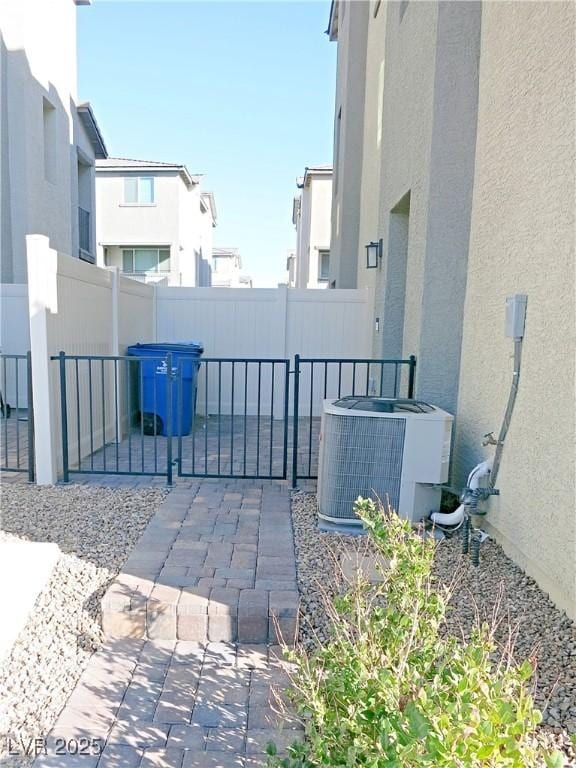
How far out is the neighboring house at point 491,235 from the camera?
9.10ft

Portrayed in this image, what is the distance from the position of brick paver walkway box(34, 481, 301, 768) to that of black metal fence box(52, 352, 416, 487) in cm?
142

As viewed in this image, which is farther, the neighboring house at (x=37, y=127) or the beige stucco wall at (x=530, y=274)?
the neighboring house at (x=37, y=127)

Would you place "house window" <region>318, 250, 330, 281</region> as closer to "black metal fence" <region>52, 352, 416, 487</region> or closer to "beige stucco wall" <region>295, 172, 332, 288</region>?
"beige stucco wall" <region>295, 172, 332, 288</region>

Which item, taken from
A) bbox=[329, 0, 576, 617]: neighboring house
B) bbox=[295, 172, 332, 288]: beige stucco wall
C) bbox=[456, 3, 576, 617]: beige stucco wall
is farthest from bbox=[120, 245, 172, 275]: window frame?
bbox=[456, 3, 576, 617]: beige stucco wall

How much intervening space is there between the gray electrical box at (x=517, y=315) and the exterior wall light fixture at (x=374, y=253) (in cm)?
332

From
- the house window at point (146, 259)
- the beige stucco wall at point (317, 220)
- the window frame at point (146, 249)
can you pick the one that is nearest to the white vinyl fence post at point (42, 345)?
the beige stucco wall at point (317, 220)

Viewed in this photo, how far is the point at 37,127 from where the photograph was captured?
10.5 metres

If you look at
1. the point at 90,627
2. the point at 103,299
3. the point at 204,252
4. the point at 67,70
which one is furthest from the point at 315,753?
the point at 204,252

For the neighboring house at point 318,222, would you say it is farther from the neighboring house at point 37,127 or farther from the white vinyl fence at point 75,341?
the white vinyl fence at point 75,341

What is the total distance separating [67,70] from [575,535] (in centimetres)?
1430

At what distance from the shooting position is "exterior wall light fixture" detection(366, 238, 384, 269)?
6422mm

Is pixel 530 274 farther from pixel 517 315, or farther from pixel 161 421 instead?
pixel 161 421

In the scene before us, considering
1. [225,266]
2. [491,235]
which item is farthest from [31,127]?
[225,266]

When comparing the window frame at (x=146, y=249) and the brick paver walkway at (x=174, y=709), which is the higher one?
the window frame at (x=146, y=249)
